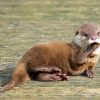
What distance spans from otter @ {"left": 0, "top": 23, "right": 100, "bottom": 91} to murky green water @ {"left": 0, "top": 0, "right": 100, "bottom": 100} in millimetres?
65

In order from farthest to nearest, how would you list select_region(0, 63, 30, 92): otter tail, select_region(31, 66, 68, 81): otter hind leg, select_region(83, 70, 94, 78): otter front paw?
1. select_region(83, 70, 94, 78): otter front paw
2. select_region(31, 66, 68, 81): otter hind leg
3. select_region(0, 63, 30, 92): otter tail

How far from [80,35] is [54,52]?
10.4 inches

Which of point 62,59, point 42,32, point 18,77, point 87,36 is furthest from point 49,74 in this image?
point 42,32

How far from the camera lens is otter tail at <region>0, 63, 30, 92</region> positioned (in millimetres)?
3870

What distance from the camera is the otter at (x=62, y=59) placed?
4.09 m

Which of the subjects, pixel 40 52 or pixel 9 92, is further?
pixel 40 52

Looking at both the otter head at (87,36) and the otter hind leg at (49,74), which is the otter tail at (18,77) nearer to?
the otter hind leg at (49,74)

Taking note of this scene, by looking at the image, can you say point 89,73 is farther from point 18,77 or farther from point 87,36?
point 18,77

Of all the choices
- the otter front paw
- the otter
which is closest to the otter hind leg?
the otter

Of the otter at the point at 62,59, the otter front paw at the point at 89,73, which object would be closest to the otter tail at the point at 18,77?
the otter at the point at 62,59

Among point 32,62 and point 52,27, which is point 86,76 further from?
point 52,27

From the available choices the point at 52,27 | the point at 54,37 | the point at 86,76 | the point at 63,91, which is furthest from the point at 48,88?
the point at 52,27

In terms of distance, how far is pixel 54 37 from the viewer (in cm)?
544

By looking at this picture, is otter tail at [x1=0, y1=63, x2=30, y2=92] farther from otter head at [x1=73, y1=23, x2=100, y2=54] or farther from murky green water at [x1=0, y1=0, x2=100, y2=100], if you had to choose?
otter head at [x1=73, y1=23, x2=100, y2=54]
